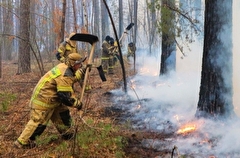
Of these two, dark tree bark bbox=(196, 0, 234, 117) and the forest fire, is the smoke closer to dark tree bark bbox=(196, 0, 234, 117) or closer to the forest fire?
the forest fire

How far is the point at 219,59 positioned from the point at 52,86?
10.1 ft

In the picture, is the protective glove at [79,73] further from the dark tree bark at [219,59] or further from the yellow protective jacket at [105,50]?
the yellow protective jacket at [105,50]

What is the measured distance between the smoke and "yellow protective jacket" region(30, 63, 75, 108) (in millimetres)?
1939

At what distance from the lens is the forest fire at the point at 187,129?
16.0 ft

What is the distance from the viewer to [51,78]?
14.4ft

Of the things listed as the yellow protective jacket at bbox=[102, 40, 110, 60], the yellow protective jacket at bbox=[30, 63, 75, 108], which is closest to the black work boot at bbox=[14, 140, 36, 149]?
the yellow protective jacket at bbox=[30, 63, 75, 108]

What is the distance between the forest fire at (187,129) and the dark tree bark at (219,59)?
0.36m

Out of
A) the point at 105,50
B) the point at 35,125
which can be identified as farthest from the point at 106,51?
the point at 35,125

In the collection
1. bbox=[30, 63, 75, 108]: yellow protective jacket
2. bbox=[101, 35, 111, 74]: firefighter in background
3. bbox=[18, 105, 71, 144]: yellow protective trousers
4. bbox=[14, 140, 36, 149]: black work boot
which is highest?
bbox=[101, 35, 111, 74]: firefighter in background

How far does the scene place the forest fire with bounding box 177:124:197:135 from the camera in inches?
192

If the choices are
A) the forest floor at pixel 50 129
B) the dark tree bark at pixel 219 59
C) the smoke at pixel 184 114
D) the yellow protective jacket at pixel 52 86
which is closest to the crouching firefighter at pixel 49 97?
the yellow protective jacket at pixel 52 86

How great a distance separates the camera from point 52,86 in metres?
4.45

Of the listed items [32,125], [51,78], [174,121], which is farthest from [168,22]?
[32,125]

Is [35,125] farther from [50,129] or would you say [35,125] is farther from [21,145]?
[50,129]
